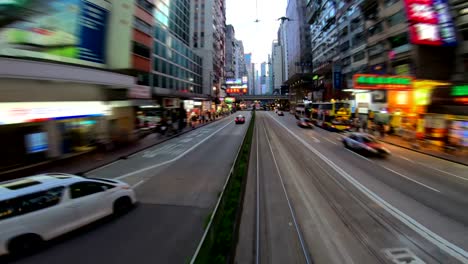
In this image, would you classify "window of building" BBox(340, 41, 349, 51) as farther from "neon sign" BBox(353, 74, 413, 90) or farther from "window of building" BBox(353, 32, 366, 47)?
"neon sign" BBox(353, 74, 413, 90)

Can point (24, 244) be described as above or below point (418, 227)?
above

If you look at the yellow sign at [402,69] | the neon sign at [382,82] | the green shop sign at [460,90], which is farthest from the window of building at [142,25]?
the yellow sign at [402,69]

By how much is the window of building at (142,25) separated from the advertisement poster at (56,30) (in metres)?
6.03

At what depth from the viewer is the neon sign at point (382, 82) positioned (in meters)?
27.8

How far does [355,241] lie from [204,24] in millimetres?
89548

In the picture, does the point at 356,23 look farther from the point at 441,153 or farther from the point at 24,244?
the point at 24,244

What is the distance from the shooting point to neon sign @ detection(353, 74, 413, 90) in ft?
91.1

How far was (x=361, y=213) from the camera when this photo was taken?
28.3ft

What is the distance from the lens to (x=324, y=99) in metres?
71.7

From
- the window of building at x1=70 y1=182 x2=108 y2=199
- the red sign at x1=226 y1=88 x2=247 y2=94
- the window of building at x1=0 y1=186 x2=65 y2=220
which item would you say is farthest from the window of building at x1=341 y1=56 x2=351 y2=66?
the window of building at x1=0 y1=186 x2=65 y2=220

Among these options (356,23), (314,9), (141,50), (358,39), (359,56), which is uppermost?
(314,9)

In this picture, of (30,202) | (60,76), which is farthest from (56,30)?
(30,202)

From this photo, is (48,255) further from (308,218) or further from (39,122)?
(39,122)

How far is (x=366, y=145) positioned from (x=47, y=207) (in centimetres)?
1913
